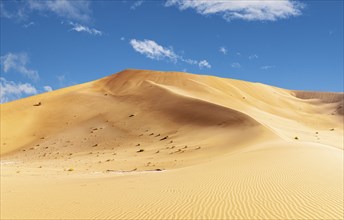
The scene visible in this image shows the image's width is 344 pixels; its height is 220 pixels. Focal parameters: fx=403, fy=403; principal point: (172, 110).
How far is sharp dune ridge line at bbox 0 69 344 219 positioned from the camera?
38.1 ft

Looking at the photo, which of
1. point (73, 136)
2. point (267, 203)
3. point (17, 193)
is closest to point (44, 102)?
point (73, 136)

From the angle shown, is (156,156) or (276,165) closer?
(276,165)

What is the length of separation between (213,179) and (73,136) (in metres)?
28.5

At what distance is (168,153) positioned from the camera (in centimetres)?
3011

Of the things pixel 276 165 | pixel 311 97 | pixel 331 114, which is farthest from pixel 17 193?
pixel 311 97

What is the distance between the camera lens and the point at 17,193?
15211mm

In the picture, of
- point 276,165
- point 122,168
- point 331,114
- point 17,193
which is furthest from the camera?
point 331,114

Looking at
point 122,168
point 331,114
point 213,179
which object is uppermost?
point 331,114

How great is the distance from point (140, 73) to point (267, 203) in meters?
55.9

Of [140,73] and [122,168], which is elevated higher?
[140,73]

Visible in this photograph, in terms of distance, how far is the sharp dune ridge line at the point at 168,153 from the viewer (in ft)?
38.1

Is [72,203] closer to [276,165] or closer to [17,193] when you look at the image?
[17,193]

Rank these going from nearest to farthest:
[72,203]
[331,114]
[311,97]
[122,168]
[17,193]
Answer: [72,203] < [17,193] < [122,168] < [331,114] < [311,97]

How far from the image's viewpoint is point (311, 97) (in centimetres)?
8019
